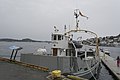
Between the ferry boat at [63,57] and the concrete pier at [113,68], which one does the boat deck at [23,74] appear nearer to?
the ferry boat at [63,57]

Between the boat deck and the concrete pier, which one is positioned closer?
the boat deck

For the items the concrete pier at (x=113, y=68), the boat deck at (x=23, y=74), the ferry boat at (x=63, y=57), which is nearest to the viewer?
the boat deck at (x=23, y=74)

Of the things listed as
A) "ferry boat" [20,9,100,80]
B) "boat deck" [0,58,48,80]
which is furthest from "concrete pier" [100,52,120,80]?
"boat deck" [0,58,48,80]

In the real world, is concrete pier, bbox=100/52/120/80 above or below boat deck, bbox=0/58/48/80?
below

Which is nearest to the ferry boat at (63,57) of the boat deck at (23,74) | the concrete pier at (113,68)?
the boat deck at (23,74)

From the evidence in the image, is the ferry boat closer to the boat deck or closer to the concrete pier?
the boat deck

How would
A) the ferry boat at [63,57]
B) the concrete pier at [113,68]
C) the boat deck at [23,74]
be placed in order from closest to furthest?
the boat deck at [23,74] → the ferry boat at [63,57] → the concrete pier at [113,68]

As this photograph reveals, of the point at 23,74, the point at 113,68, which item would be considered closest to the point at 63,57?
the point at 23,74

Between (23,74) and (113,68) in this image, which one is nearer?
(23,74)

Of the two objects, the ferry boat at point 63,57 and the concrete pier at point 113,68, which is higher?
the ferry boat at point 63,57

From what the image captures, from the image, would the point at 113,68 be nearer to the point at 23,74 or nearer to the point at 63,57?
the point at 63,57

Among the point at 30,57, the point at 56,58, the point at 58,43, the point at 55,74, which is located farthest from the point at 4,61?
the point at 55,74

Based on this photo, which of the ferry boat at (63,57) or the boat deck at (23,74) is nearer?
the boat deck at (23,74)

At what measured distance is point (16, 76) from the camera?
15156 millimetres
